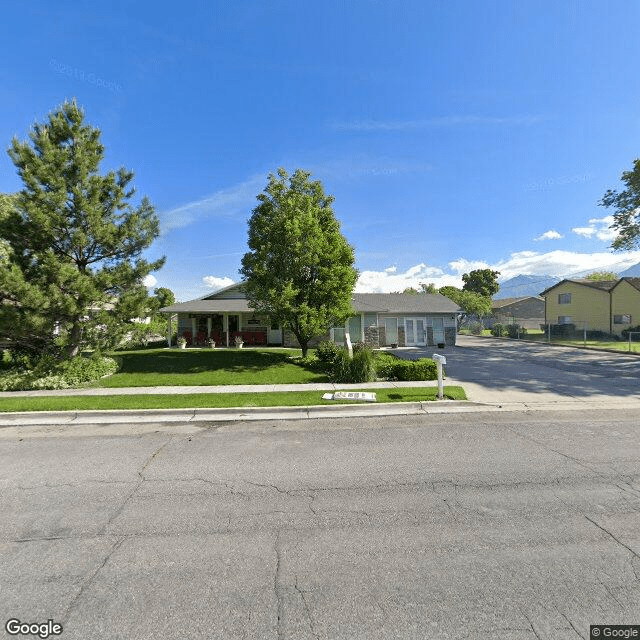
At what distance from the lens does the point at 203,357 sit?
1958 centimetres

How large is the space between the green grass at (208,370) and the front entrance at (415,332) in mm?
13331

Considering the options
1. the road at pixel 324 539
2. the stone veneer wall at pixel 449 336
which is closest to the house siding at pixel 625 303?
the stone veneer wall at pixel 449 336

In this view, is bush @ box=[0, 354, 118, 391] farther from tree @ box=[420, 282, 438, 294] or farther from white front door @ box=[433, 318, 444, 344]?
tree @ box=[420, 282, 438, 294]

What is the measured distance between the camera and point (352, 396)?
A: 1029 centimetres

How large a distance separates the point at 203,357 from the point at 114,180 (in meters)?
9.81

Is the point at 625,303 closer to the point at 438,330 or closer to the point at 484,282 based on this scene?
the point at 438,330

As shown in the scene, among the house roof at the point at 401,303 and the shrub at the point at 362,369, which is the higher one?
the house roof at the point at 401,303

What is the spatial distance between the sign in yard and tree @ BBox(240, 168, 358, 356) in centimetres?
633

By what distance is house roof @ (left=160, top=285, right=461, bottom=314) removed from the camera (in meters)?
26.3

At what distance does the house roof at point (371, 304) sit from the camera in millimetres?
26309

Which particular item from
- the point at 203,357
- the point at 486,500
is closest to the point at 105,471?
the point at 486,500

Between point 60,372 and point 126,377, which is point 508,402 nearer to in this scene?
point 126,377

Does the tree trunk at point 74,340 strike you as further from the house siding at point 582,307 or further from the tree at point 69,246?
the house siding at point 582,307

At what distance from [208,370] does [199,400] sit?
6.06m
